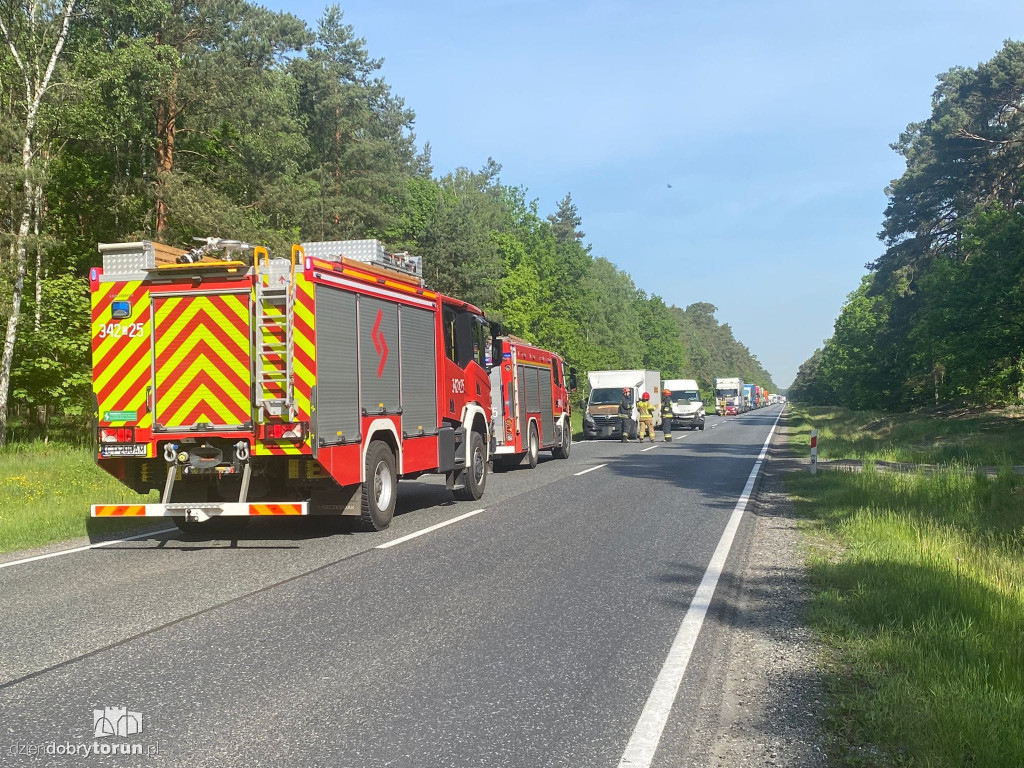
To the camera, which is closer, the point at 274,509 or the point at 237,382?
the point at 274,509

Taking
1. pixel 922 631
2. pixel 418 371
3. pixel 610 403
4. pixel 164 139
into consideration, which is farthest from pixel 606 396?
pixel 922 631

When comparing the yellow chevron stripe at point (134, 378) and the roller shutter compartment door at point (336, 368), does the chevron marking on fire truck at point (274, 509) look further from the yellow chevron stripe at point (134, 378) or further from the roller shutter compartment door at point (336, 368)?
the yellow chevron stripe at point (134, 378)

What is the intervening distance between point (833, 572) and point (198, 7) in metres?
25.6

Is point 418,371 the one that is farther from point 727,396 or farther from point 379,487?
point 727,396

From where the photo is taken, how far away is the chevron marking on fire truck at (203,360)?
9.30 meters

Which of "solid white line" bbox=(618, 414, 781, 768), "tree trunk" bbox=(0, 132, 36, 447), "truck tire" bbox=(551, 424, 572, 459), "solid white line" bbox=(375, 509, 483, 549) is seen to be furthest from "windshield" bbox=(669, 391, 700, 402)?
"solid white line" bbox=(618, 414, 781, 768)

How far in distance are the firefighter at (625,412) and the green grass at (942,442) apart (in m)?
6.51

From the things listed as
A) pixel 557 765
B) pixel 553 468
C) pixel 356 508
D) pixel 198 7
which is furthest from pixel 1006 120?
pixel 557 765

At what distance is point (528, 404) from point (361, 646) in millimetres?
15726

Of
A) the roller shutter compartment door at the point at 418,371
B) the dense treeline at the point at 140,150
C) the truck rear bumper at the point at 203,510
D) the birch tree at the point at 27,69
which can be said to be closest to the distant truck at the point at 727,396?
the dense treeline at the point at 140,150

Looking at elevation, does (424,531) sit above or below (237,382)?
below

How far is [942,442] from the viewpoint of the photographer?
2812 centimetres

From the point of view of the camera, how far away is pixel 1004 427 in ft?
97.9

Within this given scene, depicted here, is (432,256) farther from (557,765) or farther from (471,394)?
(557,765)
